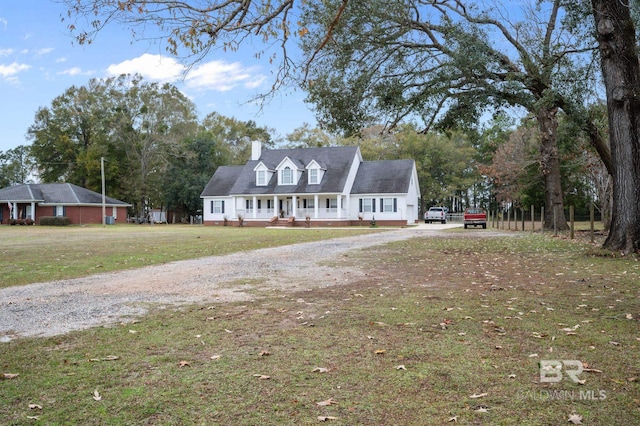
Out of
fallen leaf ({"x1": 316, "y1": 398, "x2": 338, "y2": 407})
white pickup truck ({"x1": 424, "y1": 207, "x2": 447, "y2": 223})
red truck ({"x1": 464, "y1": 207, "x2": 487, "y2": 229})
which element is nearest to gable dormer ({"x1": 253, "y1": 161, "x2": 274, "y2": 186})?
white pickup truck ({"x1": 424, "y1": 207, "x2": 447, "y2": 223})

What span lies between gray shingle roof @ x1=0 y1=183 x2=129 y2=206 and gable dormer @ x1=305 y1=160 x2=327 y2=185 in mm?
24146

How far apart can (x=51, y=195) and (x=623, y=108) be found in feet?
179

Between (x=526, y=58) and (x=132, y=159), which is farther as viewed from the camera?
(x=132, y=159)

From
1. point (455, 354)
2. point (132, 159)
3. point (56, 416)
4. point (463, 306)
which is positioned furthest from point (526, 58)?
point (132, 159)

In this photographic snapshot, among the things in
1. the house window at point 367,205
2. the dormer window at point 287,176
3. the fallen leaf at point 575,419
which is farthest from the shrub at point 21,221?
the fallen leaf at point 575,419

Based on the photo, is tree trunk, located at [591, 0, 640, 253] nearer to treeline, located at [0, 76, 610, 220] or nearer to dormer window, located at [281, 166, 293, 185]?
dormer window, located at [281, 166, 293, 185]

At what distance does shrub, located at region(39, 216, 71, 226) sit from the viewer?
156ft

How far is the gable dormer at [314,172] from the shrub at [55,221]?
2406 centimetres

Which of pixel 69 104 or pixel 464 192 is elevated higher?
pixel 69 104

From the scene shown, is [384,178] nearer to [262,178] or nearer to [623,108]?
[262,178]

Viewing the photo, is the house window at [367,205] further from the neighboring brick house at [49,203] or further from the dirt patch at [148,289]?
the dirt patch at [148,289]

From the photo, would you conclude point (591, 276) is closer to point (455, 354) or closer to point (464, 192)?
point (455, 354)

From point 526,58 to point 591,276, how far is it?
8172mm

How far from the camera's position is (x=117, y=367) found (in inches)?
169
